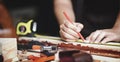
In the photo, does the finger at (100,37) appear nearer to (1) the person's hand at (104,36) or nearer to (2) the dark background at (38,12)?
(1) the person's hand at (104,36)

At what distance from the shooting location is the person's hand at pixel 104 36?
1278 mm

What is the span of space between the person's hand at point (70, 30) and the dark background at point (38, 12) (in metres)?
0.05

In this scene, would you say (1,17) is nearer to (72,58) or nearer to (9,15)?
(9,15)

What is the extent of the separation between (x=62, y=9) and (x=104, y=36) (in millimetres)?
327

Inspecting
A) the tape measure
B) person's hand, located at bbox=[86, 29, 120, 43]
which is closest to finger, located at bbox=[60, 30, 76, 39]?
person's hand, located at bbox=[86, 29, 120, 43]

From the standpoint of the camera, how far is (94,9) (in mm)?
1306

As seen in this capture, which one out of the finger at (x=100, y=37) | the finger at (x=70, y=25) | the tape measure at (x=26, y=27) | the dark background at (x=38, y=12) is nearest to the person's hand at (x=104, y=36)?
the finger at (x=100, y=37)

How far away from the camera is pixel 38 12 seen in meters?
1.49

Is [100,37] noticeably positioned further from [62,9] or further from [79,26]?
[62,9]

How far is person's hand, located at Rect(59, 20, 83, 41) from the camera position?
1360mm

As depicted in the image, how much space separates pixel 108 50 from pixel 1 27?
2.75 feet

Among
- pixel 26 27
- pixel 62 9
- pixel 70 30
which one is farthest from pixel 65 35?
pixel 26 27

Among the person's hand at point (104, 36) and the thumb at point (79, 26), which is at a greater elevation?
the thumb at point (79, 26)

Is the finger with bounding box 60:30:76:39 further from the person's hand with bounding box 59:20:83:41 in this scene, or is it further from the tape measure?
the tape measure
